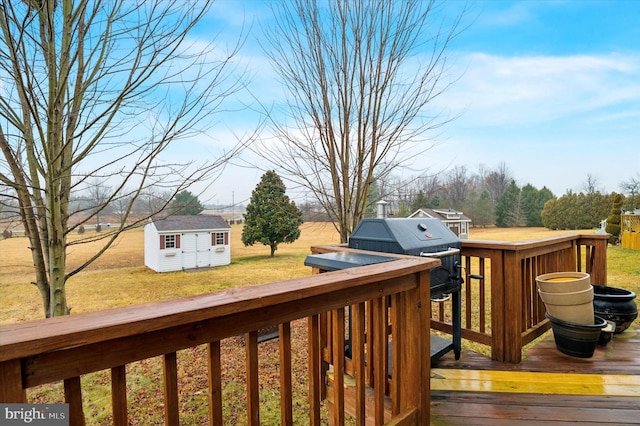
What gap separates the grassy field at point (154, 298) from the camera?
301cm

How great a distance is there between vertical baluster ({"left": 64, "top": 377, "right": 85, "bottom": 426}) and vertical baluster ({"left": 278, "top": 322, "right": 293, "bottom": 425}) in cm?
55

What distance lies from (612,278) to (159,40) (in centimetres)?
909

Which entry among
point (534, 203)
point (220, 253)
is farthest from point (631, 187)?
point (220, 253)

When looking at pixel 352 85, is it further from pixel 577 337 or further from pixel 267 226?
pixel 267 226

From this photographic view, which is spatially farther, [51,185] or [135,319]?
[51,185]

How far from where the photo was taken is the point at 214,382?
0.92 metres

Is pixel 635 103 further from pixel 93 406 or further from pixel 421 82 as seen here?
pixel 93 406

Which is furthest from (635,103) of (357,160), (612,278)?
(357,160)

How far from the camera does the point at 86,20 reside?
2.42 m

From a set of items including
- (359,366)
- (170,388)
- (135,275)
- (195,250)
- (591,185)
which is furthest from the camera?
(591,185)

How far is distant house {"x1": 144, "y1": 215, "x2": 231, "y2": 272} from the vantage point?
7.75m

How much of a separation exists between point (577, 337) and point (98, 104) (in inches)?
162

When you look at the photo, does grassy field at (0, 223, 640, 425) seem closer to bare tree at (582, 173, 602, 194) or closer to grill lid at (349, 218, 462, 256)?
grill lid at (349, 218, 462, 256)

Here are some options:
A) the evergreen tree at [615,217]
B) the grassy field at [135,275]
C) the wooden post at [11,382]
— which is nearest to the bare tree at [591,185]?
the evergreen tree at [615,217]
